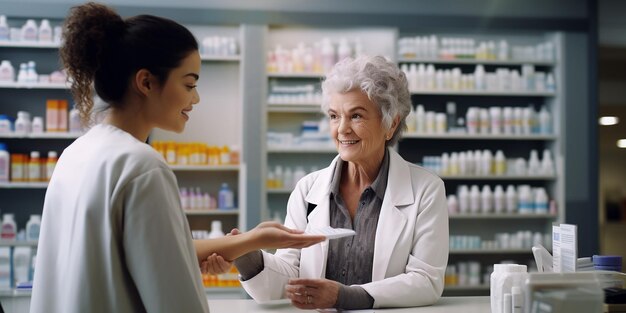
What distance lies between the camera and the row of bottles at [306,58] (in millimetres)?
6137

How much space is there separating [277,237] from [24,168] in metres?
4.60

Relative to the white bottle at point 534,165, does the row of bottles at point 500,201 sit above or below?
below

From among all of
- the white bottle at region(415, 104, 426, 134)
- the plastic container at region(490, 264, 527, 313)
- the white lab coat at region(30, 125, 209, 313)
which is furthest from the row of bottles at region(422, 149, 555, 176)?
the white lab coat at region(30, 125, 209, 313)

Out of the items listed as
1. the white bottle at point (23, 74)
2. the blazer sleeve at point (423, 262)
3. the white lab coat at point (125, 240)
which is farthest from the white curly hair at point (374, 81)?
the white bottle at point (23, 74)

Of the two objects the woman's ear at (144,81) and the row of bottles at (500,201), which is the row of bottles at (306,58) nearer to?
the row of bottles at (500,201)

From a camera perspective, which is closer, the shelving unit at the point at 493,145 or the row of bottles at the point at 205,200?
the row of bottles at the point at 205,200

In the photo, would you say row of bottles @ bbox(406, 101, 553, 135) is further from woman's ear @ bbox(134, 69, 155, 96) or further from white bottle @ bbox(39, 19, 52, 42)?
woman's ear @ bbox(134, 69, 155, 96)

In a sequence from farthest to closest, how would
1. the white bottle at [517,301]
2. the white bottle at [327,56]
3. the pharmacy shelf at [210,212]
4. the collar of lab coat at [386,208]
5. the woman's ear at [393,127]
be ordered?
the white bottle at [327,56]
the pharmacy shelf at [210,212]
the woman's ear at [393,127]
the collar of lab coat at [386,208]
the white bottle at [517,301]

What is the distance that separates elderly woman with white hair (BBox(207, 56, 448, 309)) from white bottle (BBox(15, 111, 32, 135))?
397 cm

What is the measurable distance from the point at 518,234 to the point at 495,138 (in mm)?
948

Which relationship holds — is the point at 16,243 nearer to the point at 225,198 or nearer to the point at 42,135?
the point at 42,135

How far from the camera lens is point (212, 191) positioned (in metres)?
6.26

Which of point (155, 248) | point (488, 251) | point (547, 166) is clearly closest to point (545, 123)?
point (547, 166)

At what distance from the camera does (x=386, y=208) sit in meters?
2.47
